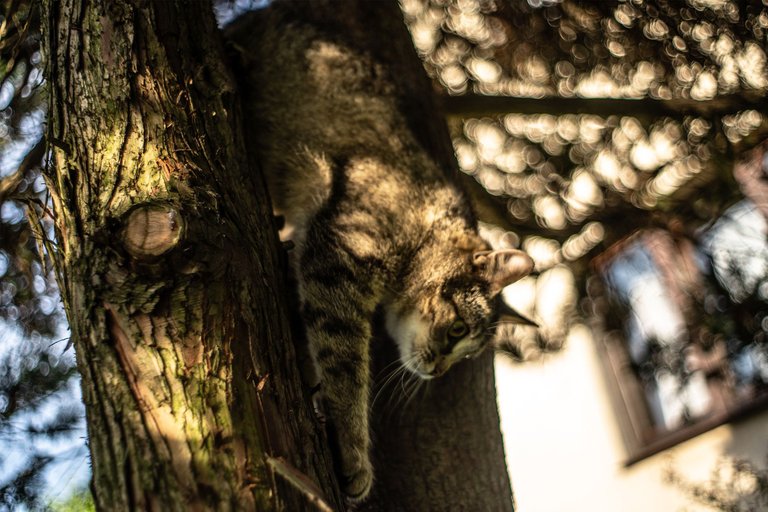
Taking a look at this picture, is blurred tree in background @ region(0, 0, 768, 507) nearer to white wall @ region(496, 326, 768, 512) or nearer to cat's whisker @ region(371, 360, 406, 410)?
cat's whisker @ region(371, 360, 406, 410)

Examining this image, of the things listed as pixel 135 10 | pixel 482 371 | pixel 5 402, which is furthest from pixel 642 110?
pixel 5 402

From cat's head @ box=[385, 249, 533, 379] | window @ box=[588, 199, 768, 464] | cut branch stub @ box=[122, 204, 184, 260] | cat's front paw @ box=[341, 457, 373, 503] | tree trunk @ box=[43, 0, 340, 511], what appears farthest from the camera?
window @ box=[588, 199, 768, 464]

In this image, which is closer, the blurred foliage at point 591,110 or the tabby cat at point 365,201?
the tabby cat at point 365,201

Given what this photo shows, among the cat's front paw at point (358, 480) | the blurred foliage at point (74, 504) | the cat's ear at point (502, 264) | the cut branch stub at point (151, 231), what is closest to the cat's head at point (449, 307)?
the cat's ear at point (502, 264)

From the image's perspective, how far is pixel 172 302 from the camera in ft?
5.39

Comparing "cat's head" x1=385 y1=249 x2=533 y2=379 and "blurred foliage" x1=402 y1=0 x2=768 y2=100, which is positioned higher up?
"blurred foliage" x1=402 y1=0 x2=768 y2=100

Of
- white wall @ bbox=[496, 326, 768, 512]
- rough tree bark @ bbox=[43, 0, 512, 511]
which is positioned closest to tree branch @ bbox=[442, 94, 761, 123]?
rough tree bark @ bbox=[43, 0, 512, 511]

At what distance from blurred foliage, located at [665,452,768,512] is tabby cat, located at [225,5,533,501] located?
1.37 m

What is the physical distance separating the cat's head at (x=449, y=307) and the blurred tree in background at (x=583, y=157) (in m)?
0.96

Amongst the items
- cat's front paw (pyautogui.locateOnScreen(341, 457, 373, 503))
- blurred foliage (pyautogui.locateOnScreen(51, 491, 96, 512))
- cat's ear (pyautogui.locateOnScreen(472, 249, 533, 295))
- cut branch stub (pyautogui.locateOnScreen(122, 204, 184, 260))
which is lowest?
cat's front paw (pyautogui.locateOnScreen(341, 457, 373, 503))

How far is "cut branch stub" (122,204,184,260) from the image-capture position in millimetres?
1632

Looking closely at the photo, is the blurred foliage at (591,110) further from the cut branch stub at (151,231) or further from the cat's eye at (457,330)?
the cut branch stub at (151,231)

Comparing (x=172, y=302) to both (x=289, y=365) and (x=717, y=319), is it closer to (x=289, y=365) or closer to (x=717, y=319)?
(x=289, y=365)

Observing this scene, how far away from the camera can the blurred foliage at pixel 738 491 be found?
326 centimetres
